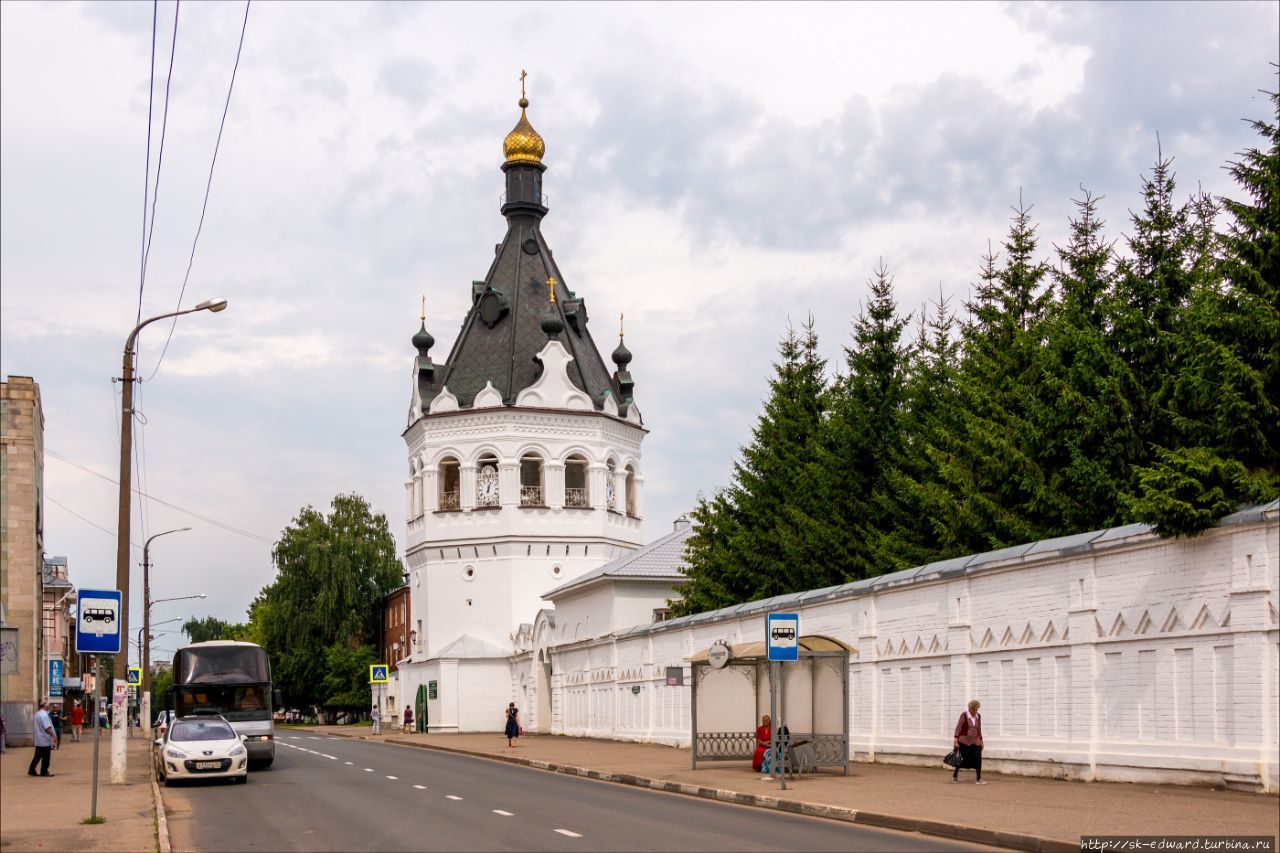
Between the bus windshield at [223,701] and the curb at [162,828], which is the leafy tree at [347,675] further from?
the curb at [162,828]

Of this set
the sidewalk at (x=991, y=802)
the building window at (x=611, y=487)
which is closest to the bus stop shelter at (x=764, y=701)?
the sidewalk at (x=991, y=802)

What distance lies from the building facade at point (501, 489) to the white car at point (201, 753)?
42459 mm

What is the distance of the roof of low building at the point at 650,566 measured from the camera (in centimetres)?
5825

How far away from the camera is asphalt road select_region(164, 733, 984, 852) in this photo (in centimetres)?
1653

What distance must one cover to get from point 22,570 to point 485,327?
33954 mm

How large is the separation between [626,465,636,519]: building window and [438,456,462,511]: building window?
8.63m

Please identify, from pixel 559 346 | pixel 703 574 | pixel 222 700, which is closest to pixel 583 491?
pixel 559 346

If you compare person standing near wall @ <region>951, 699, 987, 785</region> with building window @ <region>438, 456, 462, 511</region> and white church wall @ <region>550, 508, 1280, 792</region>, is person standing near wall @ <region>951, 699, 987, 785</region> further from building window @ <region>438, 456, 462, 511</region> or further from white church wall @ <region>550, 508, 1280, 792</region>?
building window @ <region>438, 456, 462, 511</region>

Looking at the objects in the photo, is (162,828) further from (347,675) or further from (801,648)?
(347,675)

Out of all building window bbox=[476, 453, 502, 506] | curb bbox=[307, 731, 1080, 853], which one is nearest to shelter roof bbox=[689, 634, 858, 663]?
curb bbox=[307, 731, 1080, 853]

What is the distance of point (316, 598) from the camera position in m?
91.8

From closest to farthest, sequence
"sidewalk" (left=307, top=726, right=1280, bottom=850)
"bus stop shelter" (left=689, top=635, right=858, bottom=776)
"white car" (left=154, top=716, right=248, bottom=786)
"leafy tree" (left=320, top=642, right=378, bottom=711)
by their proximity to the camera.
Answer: "sidewalk" (left=307, top=726, right=1280, bottom=850), "bus stop shelter" (left=689, top=635, right=858, bottom=776), "white car" (left=154, top=716, right=248, bottom=786), "leafy tree" (left=320, top=642, right=378, bottom=711)

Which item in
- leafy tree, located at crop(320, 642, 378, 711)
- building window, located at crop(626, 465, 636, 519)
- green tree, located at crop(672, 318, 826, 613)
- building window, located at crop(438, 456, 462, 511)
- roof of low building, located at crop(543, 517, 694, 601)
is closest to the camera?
green tree, located at crop(672, 318, 826, 613)

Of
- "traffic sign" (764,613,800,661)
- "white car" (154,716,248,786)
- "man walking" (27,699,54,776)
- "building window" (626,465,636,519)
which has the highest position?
"building window" (626,465,636,519)
